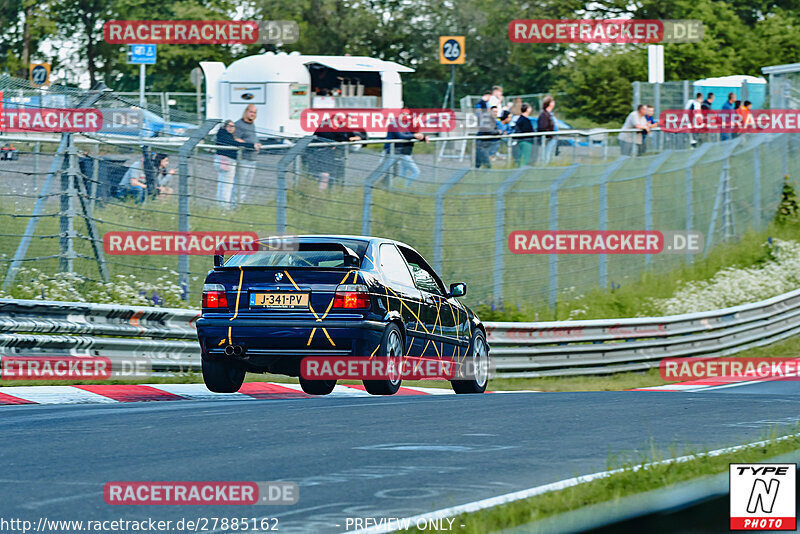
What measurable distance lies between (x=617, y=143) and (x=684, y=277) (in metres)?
2.67

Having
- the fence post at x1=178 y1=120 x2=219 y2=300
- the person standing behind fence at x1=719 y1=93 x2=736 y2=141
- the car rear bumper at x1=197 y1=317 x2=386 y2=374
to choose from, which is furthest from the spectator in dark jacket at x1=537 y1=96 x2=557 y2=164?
the car rear bumper at x1=197 y1=317 x2=386 y2=374

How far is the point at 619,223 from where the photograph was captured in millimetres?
22266

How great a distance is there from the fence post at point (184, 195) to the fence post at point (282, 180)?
1069mm

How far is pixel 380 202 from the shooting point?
17.1 m

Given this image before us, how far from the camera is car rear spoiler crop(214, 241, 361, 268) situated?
11.4 meters

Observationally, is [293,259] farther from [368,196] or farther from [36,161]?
[368,196]

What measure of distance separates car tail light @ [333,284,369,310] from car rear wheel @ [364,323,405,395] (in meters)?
0.45

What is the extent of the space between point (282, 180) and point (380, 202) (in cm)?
199

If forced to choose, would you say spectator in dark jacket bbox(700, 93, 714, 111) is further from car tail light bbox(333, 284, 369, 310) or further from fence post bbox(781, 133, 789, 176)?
car tail light bbox(333, 284, 369, 310)

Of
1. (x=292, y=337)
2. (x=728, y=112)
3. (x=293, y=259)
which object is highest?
(x=728, y=112)

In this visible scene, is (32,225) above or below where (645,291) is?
above

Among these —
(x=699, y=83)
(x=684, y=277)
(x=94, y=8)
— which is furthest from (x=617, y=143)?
(x=94, y=8)

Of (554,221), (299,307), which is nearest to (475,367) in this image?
(299,307)

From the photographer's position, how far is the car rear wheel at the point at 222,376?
39.1ft
